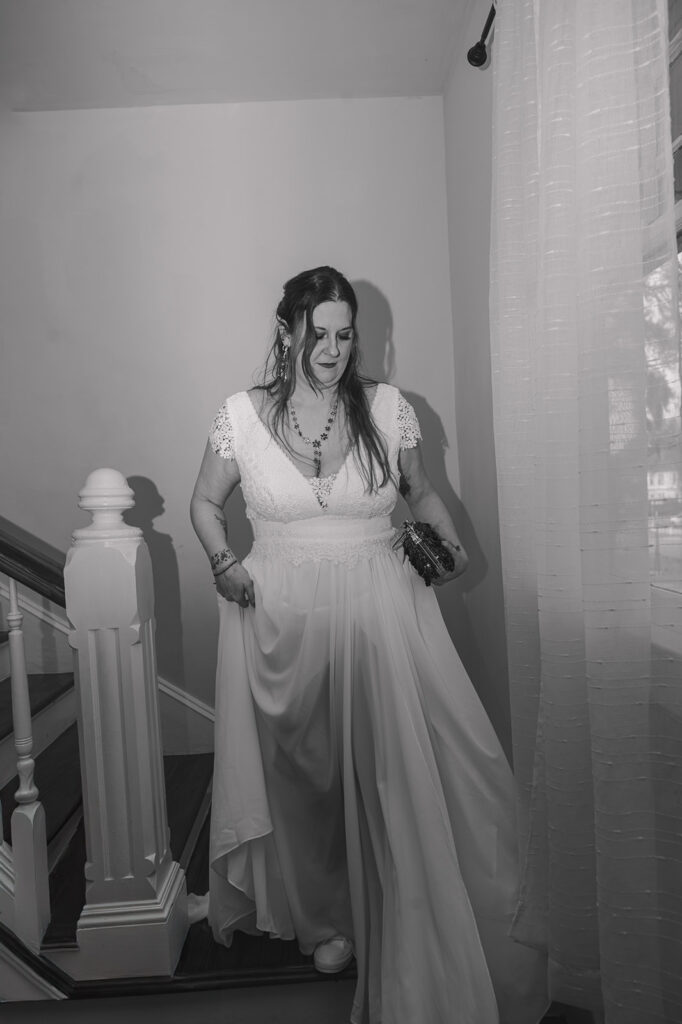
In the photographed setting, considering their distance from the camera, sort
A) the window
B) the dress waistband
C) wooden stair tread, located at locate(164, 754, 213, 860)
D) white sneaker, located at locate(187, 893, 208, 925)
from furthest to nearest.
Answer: wooden stair tread, located at locate(164, 754, 213, 860) → white sneaker, located at locate(187, 893, 208, 925) → the dress waistband → the window

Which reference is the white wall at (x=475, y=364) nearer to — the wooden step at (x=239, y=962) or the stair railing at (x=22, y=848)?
the wooden step at (x=239, y=962)

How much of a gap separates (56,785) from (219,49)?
8.02ft

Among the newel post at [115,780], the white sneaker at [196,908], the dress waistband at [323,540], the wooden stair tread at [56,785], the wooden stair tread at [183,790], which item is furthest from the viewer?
the wooden stair tread at [183,790]

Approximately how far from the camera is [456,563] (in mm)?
1916

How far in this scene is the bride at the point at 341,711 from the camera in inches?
64.7

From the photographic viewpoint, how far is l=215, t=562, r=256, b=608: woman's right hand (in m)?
1.83

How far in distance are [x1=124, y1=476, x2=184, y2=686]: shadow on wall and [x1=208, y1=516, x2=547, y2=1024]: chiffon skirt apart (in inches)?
52.2

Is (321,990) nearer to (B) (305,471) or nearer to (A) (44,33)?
(B) (305,471)

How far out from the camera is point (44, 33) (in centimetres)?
254

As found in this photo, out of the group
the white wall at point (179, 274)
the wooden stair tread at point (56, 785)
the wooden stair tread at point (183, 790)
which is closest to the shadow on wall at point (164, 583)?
the white wall at point (179, 274)

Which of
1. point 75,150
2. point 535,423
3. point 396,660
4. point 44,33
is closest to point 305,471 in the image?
point 396,660

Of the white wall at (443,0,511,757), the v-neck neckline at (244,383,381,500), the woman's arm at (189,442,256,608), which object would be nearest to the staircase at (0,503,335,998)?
the woman's arm at (189,442,256,608)

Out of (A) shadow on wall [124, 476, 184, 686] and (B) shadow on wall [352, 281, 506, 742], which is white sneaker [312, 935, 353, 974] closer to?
(B) shadow on wall [352, 281, 506, 742]

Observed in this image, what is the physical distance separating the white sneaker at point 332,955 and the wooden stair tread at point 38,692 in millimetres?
969
